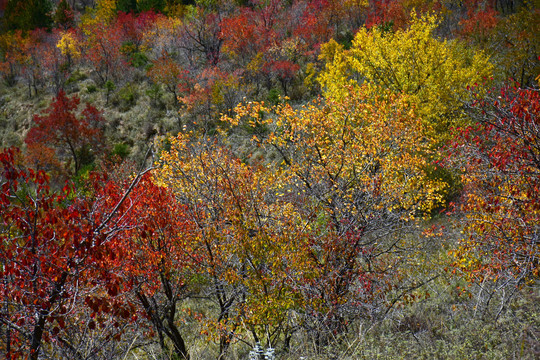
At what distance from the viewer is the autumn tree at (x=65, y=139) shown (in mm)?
32625

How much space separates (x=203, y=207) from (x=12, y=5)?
6287 centimetres

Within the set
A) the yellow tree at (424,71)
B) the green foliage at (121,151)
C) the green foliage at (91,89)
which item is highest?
the yellow tree at (424,71)

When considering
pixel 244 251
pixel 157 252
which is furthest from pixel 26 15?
pixel 244 251

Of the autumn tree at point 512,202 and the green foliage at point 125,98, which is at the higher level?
the autumn tree at point 512,202

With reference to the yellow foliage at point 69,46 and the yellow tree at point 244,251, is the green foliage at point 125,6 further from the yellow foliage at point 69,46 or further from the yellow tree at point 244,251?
the yellow tree at point 244,251

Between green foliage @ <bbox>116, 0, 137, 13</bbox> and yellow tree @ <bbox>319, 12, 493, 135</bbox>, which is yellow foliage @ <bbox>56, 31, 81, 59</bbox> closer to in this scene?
green foliage @ <bbox>116, 0, 137, 13</bbox>

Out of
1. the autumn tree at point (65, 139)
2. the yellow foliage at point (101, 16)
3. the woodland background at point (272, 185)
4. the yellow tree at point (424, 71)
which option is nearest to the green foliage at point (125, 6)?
the woodland background at point (272, 185)

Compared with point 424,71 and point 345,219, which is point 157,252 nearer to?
point 345,219

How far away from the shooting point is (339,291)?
831 centimetres

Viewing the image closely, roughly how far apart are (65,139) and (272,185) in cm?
2879

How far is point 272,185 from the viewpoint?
43.5 ft

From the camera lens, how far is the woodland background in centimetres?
589

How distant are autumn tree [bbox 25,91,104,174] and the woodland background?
21 centimetres

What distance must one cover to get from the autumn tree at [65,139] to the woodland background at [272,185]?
21 centimetres
